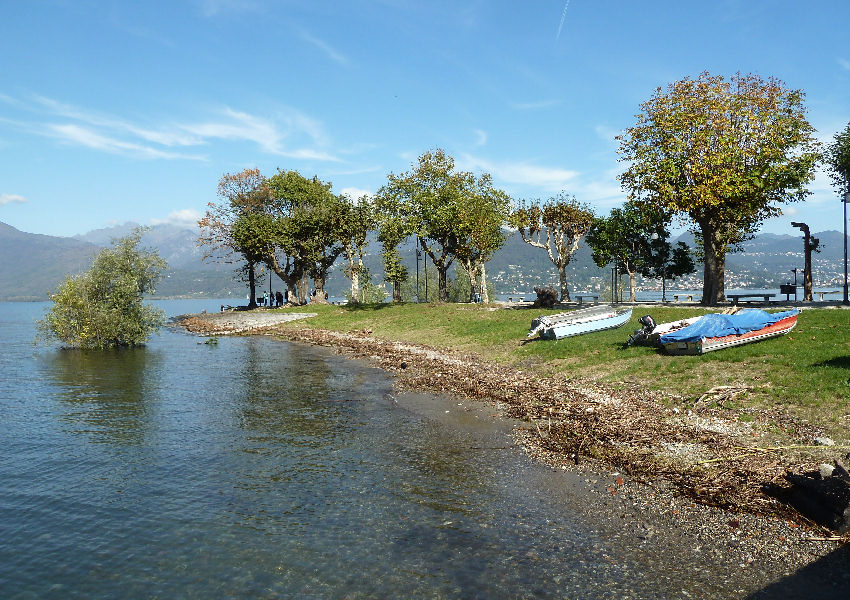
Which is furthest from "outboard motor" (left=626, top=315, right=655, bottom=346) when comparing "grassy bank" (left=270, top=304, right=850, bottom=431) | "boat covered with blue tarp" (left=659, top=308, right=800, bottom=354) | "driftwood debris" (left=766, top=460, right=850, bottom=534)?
"driftwood debris" (left=766, top=460, right=850, bottom=534)

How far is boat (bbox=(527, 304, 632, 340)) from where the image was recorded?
1438 inches

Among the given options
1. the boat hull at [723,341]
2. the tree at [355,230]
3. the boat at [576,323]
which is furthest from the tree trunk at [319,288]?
the boat hull at [723,341]

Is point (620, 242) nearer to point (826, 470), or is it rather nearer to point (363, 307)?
point (363, 307)

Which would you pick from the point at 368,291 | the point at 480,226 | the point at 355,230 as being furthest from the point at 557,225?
the point at 368,291

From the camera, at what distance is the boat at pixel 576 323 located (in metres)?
36.5

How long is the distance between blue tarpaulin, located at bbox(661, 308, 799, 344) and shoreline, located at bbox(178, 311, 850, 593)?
479 cm

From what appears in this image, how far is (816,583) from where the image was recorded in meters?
9.40

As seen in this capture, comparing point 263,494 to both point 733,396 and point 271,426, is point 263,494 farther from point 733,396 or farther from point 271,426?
point 733,396

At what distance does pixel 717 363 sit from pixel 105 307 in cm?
5023

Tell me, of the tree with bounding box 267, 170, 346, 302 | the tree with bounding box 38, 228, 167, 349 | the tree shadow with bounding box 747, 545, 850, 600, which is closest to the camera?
the tree shadow with bounding box 747, 545, 850, 600

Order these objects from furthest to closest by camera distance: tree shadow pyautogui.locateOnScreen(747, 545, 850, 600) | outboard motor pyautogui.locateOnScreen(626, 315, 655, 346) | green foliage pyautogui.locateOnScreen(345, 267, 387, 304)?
1. green foliage pyautogui.locateOnScreen(345, 267, 387, 304)
2. outboard motor pyautogui.locateOnScreen(626, 315, 655, 346)
3. tree shadow pyautogui.locateOnScreen(747, 545, 850, 600)

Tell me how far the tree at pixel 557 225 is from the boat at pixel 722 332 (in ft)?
124

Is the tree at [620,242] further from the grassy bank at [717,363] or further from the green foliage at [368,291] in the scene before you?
the green foliage at [368,291]

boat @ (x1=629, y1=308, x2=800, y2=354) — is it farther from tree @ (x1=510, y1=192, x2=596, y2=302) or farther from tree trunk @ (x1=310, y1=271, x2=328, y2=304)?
tree trunk @ (x1=310, y1=271, x2=328, y2=304)
